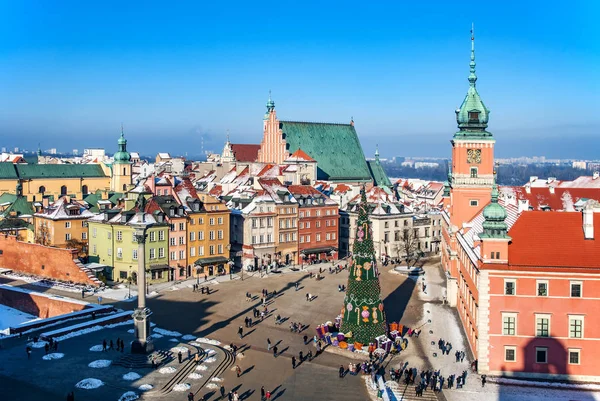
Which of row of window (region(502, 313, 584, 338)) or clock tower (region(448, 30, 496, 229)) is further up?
clock tower (region(448, 30, 496, 229))

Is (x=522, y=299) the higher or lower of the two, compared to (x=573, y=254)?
lower

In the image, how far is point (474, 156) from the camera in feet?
206

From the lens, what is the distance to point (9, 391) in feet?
116

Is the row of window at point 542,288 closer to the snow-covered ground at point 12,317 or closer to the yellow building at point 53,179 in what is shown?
the snow-covered ground at point 12,317

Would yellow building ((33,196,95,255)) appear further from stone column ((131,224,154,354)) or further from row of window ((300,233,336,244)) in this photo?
stone column ((131,224,154,354))

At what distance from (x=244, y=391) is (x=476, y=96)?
128ft

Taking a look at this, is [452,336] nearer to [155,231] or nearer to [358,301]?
[358,301]

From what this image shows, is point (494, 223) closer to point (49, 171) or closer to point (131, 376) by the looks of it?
point (131, 376)

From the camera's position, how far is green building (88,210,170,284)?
68.3 m

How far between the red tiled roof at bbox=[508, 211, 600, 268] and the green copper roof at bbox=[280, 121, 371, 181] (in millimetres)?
72880

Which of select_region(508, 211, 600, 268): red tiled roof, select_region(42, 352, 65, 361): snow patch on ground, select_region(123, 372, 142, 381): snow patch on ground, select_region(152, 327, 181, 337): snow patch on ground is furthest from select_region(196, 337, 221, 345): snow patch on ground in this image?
select_region(508, 211, 600, 268): red tiled roof

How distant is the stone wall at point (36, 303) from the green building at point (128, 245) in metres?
11.0

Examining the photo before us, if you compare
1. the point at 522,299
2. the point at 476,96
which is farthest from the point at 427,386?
the point at 476,96

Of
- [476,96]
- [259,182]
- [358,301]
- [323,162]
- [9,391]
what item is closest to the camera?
[9,391]
